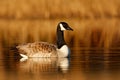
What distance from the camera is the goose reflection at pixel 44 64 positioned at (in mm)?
15133

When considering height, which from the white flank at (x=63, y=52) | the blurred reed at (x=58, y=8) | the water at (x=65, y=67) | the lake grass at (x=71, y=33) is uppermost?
the blurred reed at (x=58, y=8)

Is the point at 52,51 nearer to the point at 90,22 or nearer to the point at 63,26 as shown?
the point at 63,26

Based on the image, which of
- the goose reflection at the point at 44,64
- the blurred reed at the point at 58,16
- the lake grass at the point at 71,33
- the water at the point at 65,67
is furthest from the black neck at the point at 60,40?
the blurred reed at the point at 58,16

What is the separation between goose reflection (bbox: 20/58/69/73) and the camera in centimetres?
1513

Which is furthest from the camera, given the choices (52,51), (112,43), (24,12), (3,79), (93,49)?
(24,12)

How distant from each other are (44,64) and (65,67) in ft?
2.38

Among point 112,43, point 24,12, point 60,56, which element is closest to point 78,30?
point 24,12

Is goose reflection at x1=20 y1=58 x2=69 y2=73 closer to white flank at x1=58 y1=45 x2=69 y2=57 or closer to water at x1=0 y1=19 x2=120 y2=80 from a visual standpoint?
water at x1=0 y1=19 x2=120 y2=80

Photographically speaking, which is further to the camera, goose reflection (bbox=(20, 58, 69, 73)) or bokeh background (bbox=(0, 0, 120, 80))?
goose reflection (bbox=(20, 58, 69, 73))

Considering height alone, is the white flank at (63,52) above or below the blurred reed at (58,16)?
below

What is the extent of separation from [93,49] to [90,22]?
43.4 feet

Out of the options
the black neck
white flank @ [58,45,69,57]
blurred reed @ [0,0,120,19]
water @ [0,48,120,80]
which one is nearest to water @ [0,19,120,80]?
water @ [0,48,120,80]

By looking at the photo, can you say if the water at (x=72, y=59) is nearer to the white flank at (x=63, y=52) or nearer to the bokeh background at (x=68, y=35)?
the bokeh background at (x=68, y=35)

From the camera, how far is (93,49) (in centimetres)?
1969
